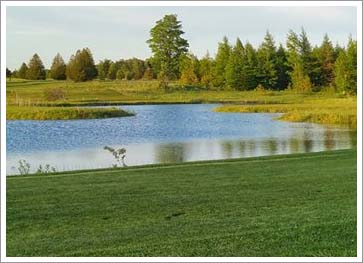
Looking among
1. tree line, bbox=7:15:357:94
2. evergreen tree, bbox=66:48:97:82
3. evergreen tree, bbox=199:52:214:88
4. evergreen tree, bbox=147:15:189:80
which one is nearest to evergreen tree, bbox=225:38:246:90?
tree line, bbox=7:15:357:94

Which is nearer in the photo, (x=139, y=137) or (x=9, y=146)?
(x=9, y=146)

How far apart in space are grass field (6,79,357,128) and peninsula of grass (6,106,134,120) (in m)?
0.07

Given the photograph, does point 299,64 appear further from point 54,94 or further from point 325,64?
point 54,94

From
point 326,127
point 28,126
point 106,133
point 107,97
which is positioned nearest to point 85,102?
point 107,97

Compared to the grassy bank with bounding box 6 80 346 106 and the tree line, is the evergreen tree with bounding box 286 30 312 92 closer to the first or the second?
the tree line

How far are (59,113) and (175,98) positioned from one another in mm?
9211

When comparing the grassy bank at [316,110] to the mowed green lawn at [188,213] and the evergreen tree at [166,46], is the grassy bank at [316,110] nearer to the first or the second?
the evergreen tree at [166,46]

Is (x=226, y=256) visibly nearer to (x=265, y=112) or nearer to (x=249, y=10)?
(x=249, y=10)

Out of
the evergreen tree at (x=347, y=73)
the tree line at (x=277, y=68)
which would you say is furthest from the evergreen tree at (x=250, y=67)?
the evergreen tree at (x=347, y=73)

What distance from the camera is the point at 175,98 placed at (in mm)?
36562

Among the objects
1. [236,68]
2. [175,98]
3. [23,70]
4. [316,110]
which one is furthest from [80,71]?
[316,110]

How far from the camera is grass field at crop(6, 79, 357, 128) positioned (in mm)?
30016

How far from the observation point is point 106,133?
23297 millimetres

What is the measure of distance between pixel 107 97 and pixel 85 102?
260 centimetres
